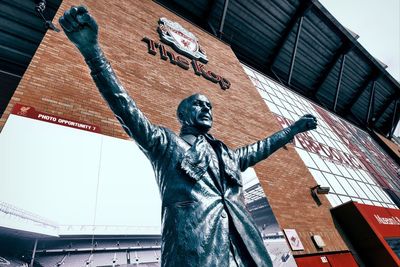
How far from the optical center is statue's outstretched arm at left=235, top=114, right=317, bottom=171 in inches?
67.1

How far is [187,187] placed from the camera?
A: 1197 millimetres

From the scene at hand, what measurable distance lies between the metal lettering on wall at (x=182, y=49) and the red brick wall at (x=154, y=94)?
0.17 metres

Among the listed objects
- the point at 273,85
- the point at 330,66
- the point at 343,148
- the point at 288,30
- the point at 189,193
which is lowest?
the point at 343,148

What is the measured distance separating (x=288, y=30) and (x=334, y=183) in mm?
6701

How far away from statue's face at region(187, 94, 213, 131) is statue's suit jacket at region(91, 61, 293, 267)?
14 cm

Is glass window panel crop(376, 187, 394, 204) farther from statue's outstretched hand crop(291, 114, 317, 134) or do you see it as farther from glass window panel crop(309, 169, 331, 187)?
statue's outstretched hand crop(291, 114, 317, 134)

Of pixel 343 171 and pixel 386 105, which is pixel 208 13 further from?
pixel 386 105

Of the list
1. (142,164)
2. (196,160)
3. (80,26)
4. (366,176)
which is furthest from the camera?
(366,176)

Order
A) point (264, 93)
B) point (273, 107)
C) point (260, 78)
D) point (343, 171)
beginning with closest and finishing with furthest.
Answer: point (343, 171) → point (273, 107) → point (264, 93) → point (260, 78)

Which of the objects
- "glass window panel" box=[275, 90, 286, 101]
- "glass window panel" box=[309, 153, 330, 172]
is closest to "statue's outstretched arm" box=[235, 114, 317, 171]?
"glass window panel" box=[309, 153, 330, 172]

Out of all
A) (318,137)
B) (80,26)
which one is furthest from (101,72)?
(318,137)

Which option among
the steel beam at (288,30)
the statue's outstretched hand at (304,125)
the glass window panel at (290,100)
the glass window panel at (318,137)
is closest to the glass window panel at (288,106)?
the glass window panel at (290,100)

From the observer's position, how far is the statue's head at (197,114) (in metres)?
1.58

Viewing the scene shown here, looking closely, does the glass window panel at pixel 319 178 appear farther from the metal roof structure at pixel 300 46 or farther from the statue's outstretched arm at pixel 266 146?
the statue's outstretched arm at pixel 266 146
